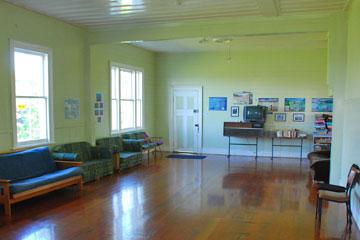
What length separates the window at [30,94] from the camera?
5.82 meters

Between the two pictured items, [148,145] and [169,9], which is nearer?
[169,9]

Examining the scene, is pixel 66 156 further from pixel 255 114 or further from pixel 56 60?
pixel 255 114

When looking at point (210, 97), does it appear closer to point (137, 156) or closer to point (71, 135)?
point (137, 156)

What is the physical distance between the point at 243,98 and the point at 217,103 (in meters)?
0.79

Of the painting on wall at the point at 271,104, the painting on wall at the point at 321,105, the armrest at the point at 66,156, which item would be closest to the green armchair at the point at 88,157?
the armrest at the point at 66,156

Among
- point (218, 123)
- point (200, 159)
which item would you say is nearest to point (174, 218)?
point (200, 159)

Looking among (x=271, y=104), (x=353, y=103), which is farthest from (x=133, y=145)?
(x=353, y=103)

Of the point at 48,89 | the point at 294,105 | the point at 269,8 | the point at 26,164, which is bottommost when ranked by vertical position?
the point at 26,164

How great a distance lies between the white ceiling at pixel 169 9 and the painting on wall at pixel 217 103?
436 cm

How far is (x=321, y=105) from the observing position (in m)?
9.69

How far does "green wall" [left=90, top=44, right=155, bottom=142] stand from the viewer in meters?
7.80

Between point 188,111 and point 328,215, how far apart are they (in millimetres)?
6487

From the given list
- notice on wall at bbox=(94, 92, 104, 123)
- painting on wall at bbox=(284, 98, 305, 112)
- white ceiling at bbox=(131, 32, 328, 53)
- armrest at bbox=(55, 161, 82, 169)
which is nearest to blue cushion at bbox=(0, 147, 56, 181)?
armrest at bbox=(55, 161, 82, 169)

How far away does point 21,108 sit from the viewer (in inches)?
234
